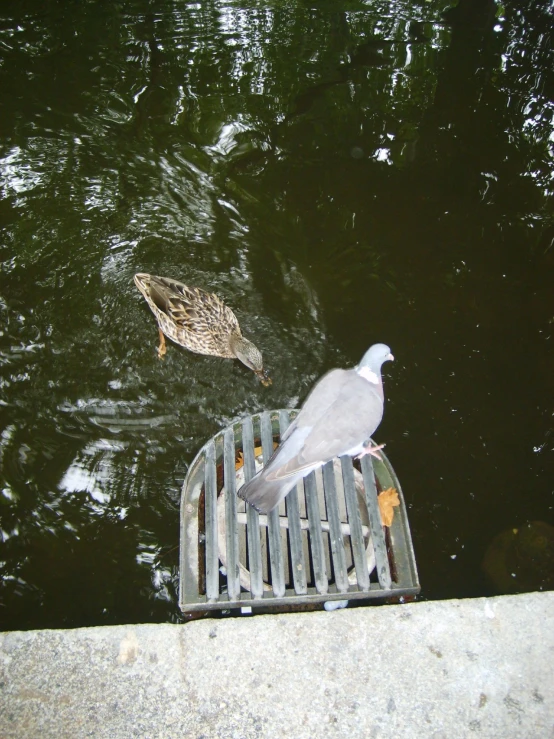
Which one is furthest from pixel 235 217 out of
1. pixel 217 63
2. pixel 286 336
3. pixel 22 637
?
pixel 22 637

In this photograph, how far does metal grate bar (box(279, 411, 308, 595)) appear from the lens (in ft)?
8.25

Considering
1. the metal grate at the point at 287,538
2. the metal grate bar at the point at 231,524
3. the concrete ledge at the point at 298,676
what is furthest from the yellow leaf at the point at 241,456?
the concrete ledge at the point at 298,676

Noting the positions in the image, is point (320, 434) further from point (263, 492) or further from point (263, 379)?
point (263, 379)

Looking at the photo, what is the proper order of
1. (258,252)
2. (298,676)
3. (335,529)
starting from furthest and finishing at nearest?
1. (258,252)
2. (335,529)
3. (298,676)

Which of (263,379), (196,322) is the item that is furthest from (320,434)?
(196,322)

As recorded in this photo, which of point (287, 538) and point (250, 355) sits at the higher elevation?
point (250, 355)

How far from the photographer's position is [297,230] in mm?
4117

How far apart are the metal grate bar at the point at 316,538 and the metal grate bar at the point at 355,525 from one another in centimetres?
17

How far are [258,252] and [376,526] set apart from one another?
2.30 meters

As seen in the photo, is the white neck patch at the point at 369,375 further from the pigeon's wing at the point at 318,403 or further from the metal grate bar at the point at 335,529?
the metal grate bar at the point at 335,529

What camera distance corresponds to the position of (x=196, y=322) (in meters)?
3.49

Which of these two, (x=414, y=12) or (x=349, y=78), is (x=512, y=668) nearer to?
(x=349, y=78)

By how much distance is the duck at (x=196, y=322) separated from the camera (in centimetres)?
349

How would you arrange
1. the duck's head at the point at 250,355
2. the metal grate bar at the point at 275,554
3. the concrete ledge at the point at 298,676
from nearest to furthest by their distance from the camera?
the concrete ledge at the point at 298,676 < the metal grate bar at the point at 275,554 < the duck's head at the point at 250,355
